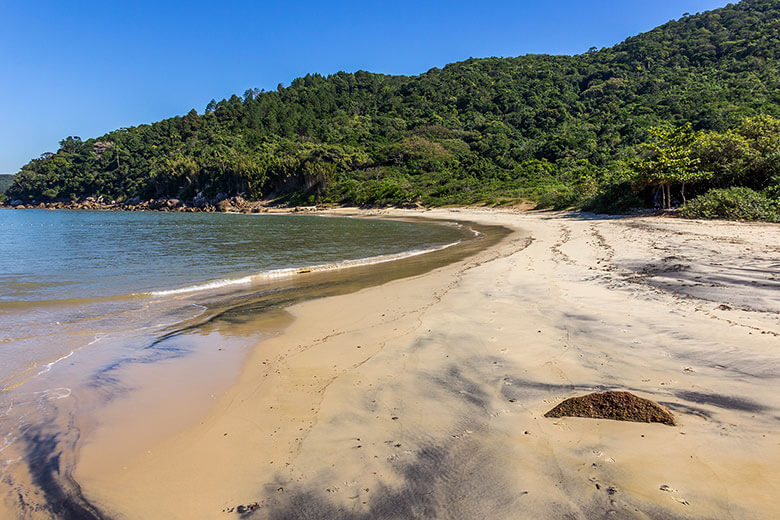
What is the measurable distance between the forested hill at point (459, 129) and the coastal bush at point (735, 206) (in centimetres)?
642

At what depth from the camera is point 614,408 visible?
10.6ft

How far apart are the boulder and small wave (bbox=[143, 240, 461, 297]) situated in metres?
9.81

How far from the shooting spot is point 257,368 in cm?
521

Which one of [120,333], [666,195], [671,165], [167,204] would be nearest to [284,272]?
[120,333]

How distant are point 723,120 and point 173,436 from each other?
229 feet

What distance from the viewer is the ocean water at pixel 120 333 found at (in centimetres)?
372

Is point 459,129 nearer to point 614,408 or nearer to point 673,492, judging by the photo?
point 614,408

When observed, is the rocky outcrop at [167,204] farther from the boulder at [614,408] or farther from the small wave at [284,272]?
the boulder at [614,408]

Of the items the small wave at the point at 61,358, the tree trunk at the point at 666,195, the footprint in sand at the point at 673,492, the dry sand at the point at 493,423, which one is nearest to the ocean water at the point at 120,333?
the small wave at the point at 61,358

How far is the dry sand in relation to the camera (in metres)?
2.47

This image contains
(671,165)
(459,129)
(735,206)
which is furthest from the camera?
(459,129)

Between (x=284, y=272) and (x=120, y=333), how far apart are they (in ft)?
21.0

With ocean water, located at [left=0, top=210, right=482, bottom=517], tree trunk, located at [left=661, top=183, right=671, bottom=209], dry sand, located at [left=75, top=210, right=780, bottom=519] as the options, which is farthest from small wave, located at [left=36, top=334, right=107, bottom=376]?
tree trunk, located at [left=661, top=183, right=671, bottom=209]

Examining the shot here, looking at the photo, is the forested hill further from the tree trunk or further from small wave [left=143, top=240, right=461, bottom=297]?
small wave [left=143, top=240, right=461, bottom=297]
